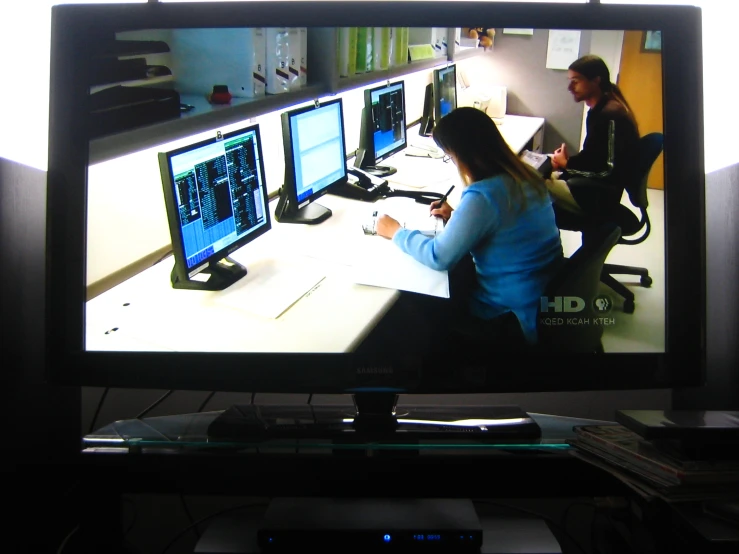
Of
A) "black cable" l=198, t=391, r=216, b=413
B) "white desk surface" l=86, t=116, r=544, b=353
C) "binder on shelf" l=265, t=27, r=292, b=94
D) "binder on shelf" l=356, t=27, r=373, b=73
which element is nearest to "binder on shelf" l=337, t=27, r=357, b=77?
"binder on shelf" l=356, t=27, r=373, b=73

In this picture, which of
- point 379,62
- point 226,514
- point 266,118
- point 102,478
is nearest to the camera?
point 102,478

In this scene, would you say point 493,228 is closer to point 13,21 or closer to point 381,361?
point 381,361

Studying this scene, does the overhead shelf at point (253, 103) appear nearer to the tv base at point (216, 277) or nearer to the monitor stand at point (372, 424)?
the tv base at point (216, 277)

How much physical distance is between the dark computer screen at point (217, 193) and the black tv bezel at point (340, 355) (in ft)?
0.59

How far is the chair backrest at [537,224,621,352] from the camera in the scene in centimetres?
125

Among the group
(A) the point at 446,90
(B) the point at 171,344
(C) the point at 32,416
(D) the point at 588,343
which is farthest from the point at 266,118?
(D) the point at 588,343

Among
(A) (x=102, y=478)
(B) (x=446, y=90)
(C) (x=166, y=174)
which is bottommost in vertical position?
(A) (x=102, y=478)

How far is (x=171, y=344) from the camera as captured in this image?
1256 mm

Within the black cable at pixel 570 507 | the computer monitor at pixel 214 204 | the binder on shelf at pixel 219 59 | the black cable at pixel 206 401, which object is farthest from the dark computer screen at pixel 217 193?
the black cable at pixel 570 507

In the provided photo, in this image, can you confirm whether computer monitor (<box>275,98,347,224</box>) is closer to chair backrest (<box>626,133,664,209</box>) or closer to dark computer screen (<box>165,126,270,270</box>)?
dark computer screen (<box>165,126,270,270</box>)

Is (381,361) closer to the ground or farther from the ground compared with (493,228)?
closer to the ground

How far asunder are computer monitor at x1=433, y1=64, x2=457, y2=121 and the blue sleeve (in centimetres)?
19

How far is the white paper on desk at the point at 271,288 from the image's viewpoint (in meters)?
1.33

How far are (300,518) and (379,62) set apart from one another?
1.07 metres
